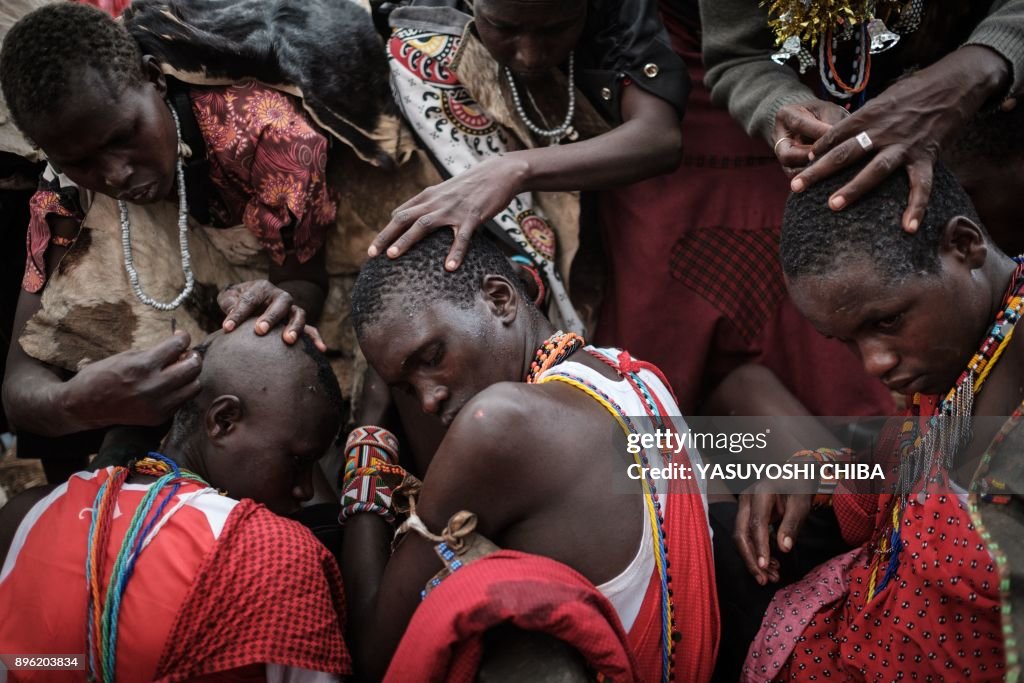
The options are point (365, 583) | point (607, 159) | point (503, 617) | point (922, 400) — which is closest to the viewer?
point (503, 617)

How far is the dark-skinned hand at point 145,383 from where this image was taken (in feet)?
6.77

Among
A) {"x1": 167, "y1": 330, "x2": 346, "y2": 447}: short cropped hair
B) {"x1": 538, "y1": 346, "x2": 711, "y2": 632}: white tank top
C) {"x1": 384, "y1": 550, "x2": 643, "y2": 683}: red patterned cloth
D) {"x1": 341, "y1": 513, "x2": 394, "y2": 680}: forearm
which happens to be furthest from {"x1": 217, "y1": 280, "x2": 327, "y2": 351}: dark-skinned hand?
{"x1": 384, "y1": 550, "x2": 643, "y2": 683}: red patterned cloth

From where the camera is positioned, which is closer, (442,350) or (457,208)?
(442,350)

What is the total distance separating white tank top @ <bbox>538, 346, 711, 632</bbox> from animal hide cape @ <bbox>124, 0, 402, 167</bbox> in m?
1.14

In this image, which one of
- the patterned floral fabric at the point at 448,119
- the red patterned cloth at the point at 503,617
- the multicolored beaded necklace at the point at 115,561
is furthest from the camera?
the patterned floral fabric at the point at 448,119

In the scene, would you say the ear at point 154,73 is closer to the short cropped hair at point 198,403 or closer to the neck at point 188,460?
the short cropped hair at point 198,403

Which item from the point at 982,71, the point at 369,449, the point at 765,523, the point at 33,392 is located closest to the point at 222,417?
the point at 369,449

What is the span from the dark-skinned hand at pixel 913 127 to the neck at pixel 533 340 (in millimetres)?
662

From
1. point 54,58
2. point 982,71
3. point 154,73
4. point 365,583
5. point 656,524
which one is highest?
point 982,71

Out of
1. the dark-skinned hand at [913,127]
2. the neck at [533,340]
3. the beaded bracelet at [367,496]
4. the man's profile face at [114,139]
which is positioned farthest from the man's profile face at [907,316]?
the man's profile face at [114,139]

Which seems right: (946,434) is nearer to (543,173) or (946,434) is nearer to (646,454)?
(646,454)

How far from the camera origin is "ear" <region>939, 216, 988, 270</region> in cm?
169

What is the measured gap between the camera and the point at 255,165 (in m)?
2.46

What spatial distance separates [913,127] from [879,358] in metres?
0.51
